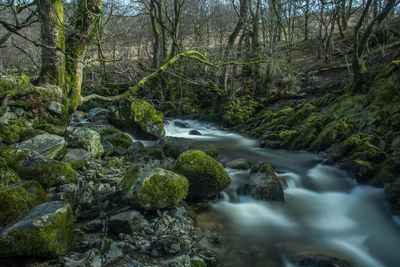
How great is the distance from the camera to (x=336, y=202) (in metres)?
5.11

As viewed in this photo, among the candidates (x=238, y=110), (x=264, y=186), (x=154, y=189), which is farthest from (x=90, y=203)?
(x=238, y=110)

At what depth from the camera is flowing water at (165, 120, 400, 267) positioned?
11.7 feet

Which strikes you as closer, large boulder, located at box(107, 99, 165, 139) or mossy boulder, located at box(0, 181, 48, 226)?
mossy boulder, located at box(0, 181, 48, 226)

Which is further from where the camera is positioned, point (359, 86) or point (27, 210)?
point (359, 86)

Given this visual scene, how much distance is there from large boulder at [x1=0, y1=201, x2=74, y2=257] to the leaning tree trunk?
5710 millimetres

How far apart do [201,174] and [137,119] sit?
531cm

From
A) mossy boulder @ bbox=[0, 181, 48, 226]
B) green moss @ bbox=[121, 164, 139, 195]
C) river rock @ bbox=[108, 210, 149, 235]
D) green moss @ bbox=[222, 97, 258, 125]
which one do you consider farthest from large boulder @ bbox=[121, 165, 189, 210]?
green moss @ bbox=[222, 97, 258, 125]

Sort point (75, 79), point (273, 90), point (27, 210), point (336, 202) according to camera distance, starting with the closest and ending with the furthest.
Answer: point (27, 210)
point (336, 202)
point (75, 79)
point (273, 90)

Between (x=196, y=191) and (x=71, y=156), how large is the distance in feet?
8.97

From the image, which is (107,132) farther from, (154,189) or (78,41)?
(154,189)

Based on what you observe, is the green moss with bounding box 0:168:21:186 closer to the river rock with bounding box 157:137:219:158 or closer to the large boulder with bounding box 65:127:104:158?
the large boulder with bounding box 65:127:104:158

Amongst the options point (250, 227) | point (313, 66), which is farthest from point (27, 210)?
point (313, 66)

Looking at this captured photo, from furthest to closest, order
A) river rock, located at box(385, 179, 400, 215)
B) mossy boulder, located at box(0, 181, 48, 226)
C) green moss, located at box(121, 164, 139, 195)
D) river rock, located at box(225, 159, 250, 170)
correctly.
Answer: river rock, located at box(225, 159, 250, 170)
river rock, located at box(385, 179, 400, 215)
green moss, located at box(121, 164, 139, 195)
mossy boulder, located at box(0, 181, 48, 226)

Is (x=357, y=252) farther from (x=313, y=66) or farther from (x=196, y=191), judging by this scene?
(x=313, y=66)
